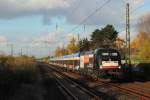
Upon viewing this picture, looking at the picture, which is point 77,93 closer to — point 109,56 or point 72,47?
point 109,56

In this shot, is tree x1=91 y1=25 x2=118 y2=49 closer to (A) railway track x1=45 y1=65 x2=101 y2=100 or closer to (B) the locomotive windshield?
(B) the locomotive windshield

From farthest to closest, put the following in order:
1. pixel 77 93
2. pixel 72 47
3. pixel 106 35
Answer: pixel 72 47 → pixel 106 35 → pixel 77 93

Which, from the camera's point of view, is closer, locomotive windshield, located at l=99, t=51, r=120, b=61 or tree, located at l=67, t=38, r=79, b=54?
locomotive windshield, located at l=99, t=51, r=120, b=61

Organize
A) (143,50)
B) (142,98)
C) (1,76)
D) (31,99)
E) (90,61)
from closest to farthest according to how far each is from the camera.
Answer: (142,98) < (31,99) < (1,76) < (90,61) < (143,50)

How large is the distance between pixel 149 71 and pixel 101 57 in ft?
51.6

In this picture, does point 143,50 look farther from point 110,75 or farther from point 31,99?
point 31,99

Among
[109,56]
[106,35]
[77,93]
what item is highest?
[106,35]

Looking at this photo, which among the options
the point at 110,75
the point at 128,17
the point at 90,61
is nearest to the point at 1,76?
the point at 110,75

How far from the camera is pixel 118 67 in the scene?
35375 mm

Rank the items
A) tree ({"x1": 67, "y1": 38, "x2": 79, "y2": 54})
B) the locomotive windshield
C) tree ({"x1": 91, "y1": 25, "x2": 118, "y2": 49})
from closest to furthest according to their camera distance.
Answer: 1. the locomotive windshield
2. tree ({"x1": 91, "y1": 25, "x2": 118, "y2": 49})
3. tree ({"x1": 67, "y1": 38, "x2": 79, "y2": 54})

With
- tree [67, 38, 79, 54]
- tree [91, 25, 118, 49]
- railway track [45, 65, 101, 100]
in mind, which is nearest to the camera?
railway track [45, 65, 101, 100]

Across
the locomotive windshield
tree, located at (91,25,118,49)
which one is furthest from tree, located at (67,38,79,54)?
the locomotive windshield

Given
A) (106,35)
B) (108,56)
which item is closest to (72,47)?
(106,35)

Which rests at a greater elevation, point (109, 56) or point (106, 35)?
point (106, 35)
